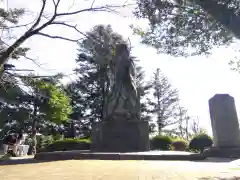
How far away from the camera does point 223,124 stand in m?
10.4

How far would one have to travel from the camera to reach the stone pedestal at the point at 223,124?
10.2 metres

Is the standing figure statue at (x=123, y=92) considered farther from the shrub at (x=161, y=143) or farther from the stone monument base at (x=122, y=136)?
the shrub at (x=161, y=143)

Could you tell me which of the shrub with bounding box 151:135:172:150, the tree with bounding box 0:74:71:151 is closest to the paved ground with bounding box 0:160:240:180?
the shrub with bounding box 151:135:172:150

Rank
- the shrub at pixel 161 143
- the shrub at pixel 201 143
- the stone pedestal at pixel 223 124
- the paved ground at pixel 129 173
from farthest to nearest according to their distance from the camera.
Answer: the shrub at pixel 161 143 < the shrub at pixel 201 143 < the stone pedestal at pixel 223 124 < the paved ground at pixel 129 173

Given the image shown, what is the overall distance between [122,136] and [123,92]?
2443 millimetres

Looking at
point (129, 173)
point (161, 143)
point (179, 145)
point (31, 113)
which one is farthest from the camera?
point (31, 113)

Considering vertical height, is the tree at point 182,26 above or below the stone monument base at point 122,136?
above

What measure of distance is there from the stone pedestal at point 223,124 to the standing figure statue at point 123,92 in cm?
364

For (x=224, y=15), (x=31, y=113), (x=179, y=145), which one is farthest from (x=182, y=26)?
(x=31, y=113)

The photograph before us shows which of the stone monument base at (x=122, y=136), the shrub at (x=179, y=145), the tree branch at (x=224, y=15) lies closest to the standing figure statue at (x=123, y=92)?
the stone monument base at (x=122, y=136)

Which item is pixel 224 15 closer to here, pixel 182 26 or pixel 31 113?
pixel 182 26

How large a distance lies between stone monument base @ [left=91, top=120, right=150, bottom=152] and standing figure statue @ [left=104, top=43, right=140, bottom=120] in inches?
20.0

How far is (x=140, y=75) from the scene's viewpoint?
37344 mm

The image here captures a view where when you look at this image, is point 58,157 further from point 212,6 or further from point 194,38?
point 212,6
